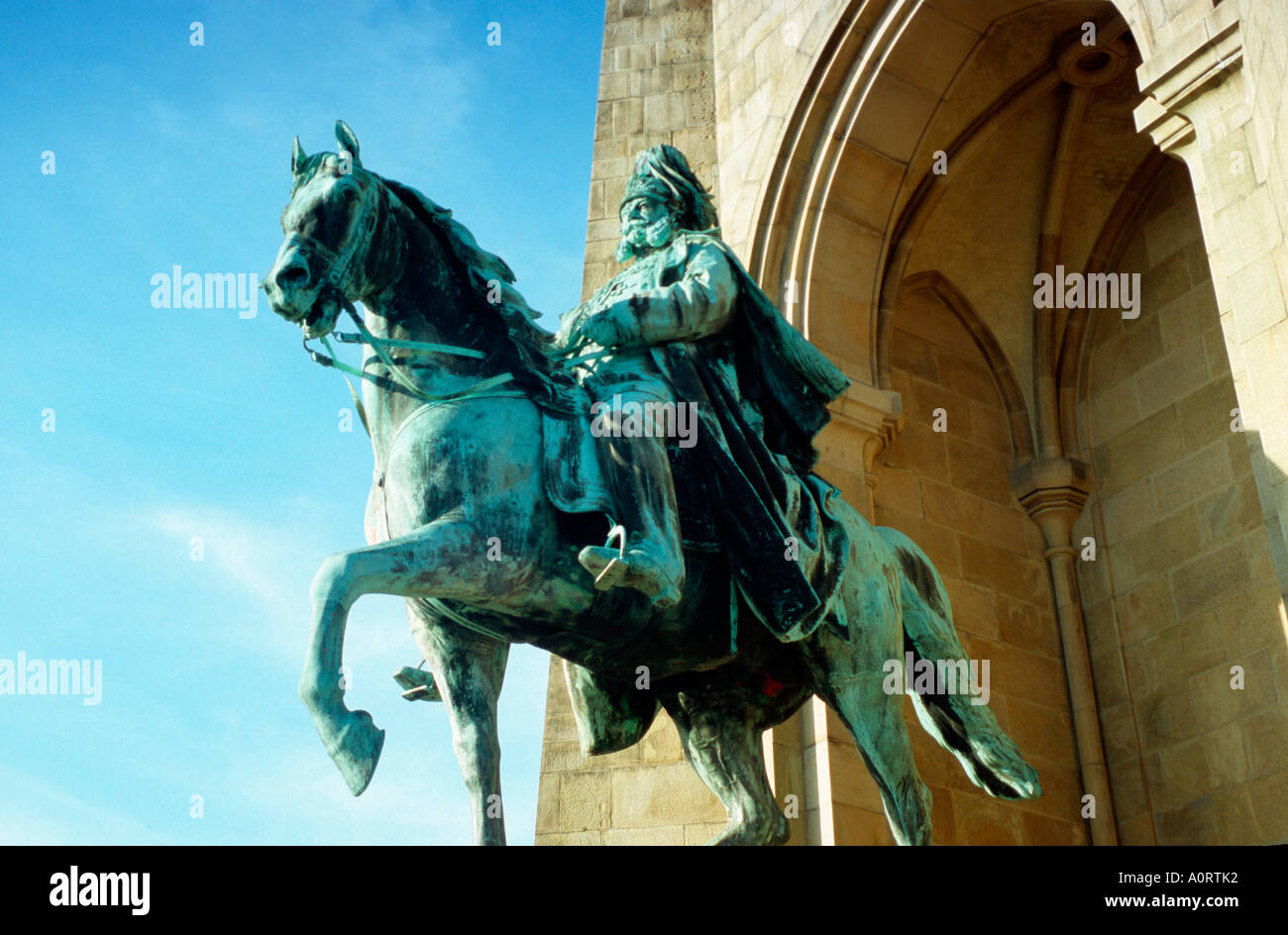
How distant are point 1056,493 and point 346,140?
619cm

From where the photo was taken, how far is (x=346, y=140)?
5367mm

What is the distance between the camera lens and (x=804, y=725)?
8.25 m

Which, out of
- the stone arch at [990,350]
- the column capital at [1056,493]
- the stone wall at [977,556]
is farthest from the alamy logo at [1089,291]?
the column capital at [1056,493]

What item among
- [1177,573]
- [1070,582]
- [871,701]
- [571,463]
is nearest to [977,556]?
[1070,582]

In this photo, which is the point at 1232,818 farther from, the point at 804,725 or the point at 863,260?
the point at 863,260

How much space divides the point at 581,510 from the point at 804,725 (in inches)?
130

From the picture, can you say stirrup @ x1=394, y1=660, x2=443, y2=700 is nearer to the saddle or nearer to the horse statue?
the horse statue

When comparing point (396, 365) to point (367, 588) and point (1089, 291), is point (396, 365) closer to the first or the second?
point (367, 588)

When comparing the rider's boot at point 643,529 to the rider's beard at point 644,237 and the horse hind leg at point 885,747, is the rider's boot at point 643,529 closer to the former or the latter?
the horse hind leg at point 885,747

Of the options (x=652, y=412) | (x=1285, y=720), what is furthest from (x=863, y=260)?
(x=652, y=412)
